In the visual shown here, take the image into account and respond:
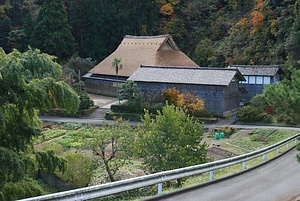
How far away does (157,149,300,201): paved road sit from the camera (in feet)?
31.8

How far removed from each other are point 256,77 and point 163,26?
21.5 metres

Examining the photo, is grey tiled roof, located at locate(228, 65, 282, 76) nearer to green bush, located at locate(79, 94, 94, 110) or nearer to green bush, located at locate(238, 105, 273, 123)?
green bush, located at locate(238, 105, 273, 123)

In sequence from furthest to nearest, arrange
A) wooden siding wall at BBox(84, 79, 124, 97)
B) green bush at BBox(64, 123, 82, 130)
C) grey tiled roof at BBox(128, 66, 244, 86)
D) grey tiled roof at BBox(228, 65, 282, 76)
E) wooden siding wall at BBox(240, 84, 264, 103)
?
wooden siding wall at BBox(84, 79, 124, 97) → wooden siding wall at BBox(240, 84, 264, 103) → grey tiled roof at BBox(228, 65, 282, 76) → grey tiled roof at BBox(128, 66, 244, 86) → green bush at BBox(64, 123, 82, 130)

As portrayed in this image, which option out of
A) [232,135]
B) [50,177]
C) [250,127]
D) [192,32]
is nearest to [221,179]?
[50,177]

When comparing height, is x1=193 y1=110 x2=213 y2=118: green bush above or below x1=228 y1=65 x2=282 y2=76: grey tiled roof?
below

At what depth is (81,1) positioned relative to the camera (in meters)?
54.9

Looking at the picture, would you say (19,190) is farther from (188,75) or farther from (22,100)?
(188,75)

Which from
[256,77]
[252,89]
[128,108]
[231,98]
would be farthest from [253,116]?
[128,108]

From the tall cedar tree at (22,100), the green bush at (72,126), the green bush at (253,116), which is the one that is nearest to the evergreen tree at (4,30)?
the green bush at (72,126)

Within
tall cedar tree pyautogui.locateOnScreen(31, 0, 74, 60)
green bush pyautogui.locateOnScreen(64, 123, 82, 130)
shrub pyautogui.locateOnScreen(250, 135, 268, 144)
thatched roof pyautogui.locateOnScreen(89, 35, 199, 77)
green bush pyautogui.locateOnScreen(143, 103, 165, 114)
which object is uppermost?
tall cedar tree pyautogui.locateOnScreen(31, 0, 74, 60)

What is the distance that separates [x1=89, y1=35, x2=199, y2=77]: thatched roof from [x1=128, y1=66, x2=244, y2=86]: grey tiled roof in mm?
5269

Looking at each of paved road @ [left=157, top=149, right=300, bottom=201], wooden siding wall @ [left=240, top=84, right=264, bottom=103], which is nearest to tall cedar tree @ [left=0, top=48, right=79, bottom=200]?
paved road @ [left=157, top=149, right=300, bottom=201]

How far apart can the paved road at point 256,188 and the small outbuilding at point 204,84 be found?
18.6 metres

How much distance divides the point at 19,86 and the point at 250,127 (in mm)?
23978
